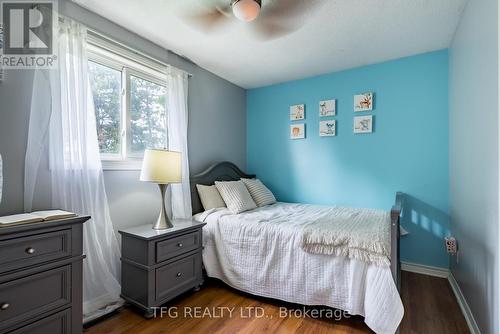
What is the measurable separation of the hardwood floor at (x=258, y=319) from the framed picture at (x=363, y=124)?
1.71m

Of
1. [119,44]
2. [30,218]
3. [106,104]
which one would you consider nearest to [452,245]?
[30,218]

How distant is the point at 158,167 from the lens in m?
1.97

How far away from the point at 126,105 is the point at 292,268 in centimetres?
199

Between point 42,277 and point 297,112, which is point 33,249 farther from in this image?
point 297,112

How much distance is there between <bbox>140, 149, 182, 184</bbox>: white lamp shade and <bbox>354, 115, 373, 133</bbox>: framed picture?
7.03 feet

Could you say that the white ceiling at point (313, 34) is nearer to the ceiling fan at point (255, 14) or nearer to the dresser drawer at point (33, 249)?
the ceiling fan at point (255, 14)

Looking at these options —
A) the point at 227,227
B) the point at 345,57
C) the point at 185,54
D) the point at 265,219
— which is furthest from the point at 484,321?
the point at 185,54

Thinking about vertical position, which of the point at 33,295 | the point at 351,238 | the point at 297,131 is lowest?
the point at 33,295

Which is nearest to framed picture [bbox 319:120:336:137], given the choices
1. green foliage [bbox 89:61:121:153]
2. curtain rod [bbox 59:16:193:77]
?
curtain rod [bbox 59:16:193:77]

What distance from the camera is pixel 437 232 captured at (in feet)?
8.28

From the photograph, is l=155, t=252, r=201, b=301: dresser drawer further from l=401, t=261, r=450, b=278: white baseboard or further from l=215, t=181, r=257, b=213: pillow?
l=401, t=261, r=450, b=278: white baseboard

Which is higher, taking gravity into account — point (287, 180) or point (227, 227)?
point (287, 180)

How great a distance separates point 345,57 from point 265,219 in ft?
6.38

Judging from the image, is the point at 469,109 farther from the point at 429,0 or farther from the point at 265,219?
the point at 265,219
